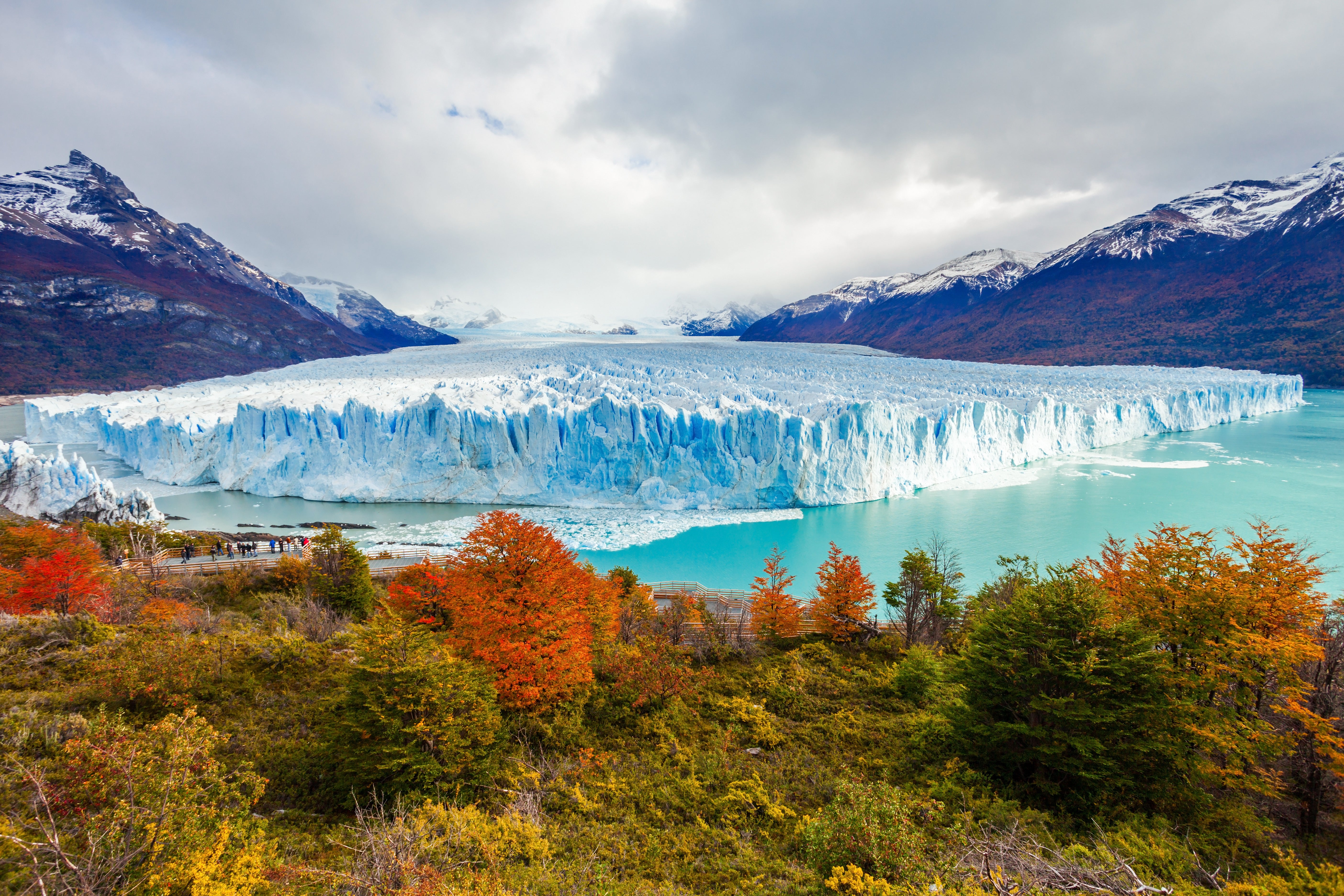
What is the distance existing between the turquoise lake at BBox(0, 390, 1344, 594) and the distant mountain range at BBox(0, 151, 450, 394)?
42909 millimetres

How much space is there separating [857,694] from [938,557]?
8.78 m

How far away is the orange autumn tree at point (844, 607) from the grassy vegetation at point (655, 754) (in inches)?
116

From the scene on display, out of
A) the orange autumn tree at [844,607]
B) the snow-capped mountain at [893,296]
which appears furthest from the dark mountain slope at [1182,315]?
the orange autumn tree at [844,607]

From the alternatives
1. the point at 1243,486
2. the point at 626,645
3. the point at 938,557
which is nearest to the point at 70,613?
the point at 626,645

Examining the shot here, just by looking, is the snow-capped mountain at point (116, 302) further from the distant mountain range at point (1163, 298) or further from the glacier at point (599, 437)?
the distant mountain range at point (1163, 298)

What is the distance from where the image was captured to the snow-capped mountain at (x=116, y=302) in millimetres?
56125

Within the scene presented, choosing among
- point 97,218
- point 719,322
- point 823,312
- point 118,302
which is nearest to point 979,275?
point 823,312

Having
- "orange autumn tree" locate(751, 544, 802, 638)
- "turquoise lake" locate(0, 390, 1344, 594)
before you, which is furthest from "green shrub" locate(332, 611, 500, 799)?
"turquoise lake" locate(0, 390, 1344, 594)

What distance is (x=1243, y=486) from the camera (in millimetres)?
22188

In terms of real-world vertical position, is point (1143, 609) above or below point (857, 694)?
above

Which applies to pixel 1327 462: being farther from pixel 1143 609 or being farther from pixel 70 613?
pixel 70 613

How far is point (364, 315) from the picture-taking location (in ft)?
372

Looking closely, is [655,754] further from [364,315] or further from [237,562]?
[364,315]

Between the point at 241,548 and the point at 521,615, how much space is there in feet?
43.2
